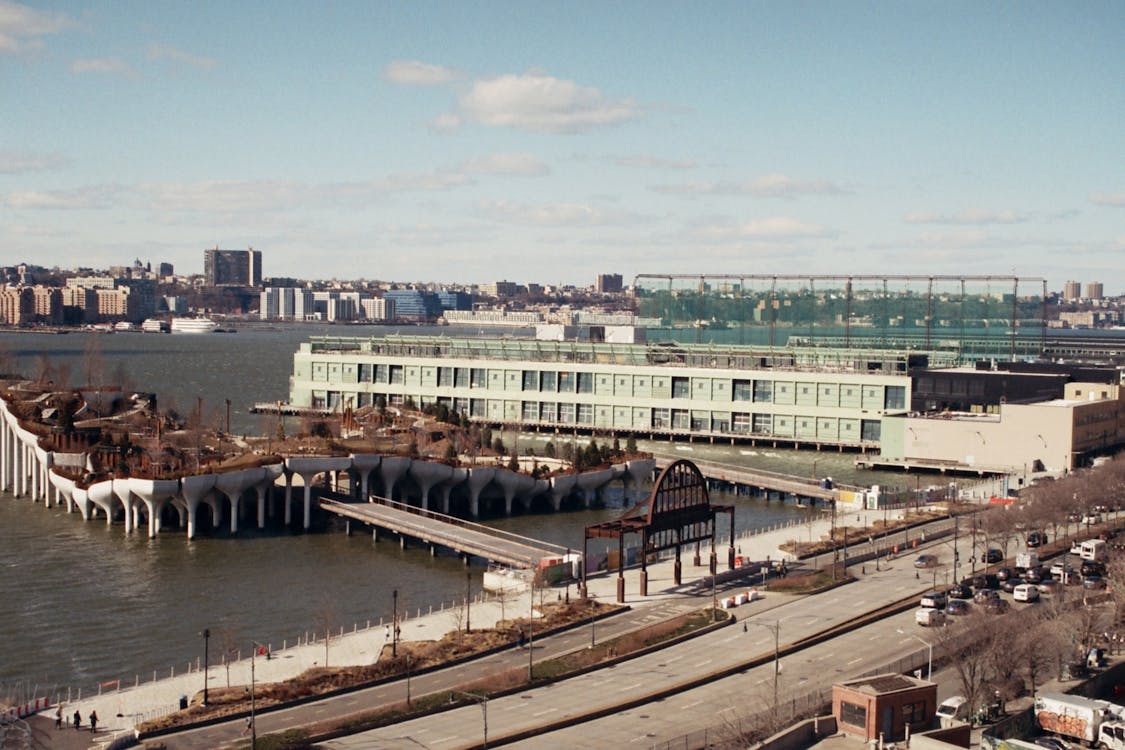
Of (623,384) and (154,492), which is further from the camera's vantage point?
(623,384)

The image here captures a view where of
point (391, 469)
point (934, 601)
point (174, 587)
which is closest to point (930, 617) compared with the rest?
point (934, 601)

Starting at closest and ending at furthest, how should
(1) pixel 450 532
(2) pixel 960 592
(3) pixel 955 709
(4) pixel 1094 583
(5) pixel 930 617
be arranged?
(3) pixel 955 709 → (5) pixel 930 617 → (2) pixel 960 592 → (4) pixel 1094 583 → (1) pixel 450 532

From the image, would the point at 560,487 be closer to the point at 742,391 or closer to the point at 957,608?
the point at 957,608

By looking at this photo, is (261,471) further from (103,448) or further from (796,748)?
(796,748)

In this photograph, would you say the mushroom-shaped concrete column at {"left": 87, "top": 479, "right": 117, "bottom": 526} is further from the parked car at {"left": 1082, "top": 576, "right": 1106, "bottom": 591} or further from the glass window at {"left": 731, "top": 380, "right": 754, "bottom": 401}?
the glass window at {"left": 731, "top": 380, "right": 754, "bottom": 401}

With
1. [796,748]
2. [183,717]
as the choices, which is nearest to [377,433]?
[183,717]

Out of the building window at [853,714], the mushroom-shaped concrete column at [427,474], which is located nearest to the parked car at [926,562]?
the building window at [853,714]
